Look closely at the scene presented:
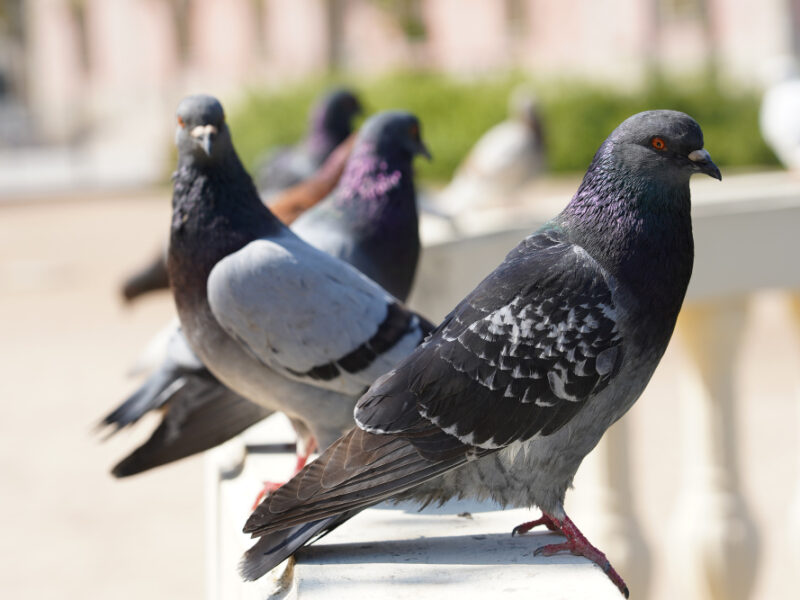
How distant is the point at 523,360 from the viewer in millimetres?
2439

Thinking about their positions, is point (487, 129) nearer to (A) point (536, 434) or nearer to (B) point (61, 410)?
(B) point (61, 410)

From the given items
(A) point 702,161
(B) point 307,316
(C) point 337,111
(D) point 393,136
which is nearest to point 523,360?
(A) point 702,161

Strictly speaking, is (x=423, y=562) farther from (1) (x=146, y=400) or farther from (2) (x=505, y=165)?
(2) (x=505, y=165)

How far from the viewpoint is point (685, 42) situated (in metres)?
27.2

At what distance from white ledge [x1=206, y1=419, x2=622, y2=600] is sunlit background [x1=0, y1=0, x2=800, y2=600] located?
7.80 ft

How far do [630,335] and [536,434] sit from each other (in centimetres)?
30

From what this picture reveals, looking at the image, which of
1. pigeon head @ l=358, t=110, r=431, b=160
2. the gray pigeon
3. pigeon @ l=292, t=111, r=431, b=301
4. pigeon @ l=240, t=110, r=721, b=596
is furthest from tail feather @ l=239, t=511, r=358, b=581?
pigeon head @ l=358, t=110, r=431, b=160

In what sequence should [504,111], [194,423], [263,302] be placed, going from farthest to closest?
1. [504,111]
2. [194,423]
3. [263,302]

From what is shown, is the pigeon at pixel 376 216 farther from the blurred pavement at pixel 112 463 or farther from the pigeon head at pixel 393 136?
the blurred pavement at pixel 112 463

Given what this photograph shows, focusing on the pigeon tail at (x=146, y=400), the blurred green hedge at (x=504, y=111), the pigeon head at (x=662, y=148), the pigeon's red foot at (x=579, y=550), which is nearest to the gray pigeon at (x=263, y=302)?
the pigeon tail at (x=146, y=400)

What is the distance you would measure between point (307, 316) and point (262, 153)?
83.1ft

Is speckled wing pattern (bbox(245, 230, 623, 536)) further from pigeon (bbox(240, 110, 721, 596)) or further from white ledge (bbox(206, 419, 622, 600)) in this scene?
white ledge (bbox(206, 419, 622, 600))

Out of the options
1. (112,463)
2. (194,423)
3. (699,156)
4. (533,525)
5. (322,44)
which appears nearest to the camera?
(699,156)

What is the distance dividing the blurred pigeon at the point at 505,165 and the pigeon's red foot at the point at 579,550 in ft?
32.9
